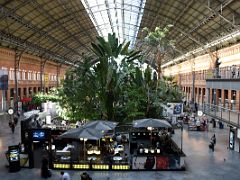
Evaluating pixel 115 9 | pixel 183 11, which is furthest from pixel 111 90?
pixel 115 9

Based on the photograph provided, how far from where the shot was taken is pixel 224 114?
72.7 ft

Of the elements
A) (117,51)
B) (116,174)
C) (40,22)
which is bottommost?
(116,174)

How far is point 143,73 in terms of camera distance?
2762 centimetres

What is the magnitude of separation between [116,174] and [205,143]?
37.4ft

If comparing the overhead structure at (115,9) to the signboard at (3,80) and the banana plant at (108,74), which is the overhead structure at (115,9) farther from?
the banana plant at (108,74)

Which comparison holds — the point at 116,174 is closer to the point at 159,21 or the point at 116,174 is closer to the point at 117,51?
the point at 117,51

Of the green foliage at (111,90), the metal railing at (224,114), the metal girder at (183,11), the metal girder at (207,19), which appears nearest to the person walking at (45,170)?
the green foliage at (111,90)

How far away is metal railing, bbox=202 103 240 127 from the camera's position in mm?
20053

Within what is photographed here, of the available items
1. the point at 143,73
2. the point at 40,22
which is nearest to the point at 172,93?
the point at 143,73

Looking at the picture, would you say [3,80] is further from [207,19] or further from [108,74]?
[207,19]

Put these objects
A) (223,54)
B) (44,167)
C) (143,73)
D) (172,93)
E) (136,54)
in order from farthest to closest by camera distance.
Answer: (223,54)
(172,93)
(143,73)
(136,54)
(44,167)

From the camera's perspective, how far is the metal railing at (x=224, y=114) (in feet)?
65.8

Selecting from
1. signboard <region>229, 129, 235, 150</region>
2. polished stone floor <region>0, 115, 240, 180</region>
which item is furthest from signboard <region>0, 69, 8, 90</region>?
signboard <region>229, 129, 235, 150</region>

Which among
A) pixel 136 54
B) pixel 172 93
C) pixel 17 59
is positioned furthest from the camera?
pixel 17 59
